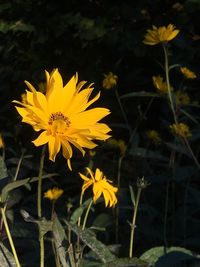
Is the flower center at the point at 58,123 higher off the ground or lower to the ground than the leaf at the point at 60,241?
higher

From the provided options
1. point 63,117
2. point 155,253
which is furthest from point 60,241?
point 155,253

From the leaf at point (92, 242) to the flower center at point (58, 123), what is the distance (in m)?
0.26

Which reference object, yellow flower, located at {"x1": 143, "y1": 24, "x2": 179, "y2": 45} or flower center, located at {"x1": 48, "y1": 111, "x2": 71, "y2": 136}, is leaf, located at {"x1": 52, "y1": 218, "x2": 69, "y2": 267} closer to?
flower center, located at {"x1": 48, "y1": 111, "x2": 71, "y2": 136}

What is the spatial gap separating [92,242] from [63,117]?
35 cm

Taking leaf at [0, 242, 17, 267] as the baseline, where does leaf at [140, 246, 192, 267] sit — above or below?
below

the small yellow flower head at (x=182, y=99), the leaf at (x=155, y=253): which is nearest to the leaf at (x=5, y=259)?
the leaf at (x=155, y=253)

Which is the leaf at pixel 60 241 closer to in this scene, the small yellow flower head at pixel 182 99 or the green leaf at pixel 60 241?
the green leaf at pixel 60 241

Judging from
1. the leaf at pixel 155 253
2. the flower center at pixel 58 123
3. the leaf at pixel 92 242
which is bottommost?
the leaf at pixel 155 253

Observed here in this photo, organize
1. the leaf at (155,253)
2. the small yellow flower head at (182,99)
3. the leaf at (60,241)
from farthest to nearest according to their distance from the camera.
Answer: the small yellow flower head at (182,99), the leaf at (155,253), the leaf at (60,241)

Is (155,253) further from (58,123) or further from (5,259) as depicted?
(58,123)

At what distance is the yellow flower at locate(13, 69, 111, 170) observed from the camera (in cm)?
137

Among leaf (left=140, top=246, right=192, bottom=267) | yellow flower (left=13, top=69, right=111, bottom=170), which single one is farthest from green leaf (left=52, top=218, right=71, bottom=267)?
leaf (left=140, top=246, right=192, bottom=267)

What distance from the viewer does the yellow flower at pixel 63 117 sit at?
1371mm

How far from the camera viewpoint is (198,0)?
311cm
